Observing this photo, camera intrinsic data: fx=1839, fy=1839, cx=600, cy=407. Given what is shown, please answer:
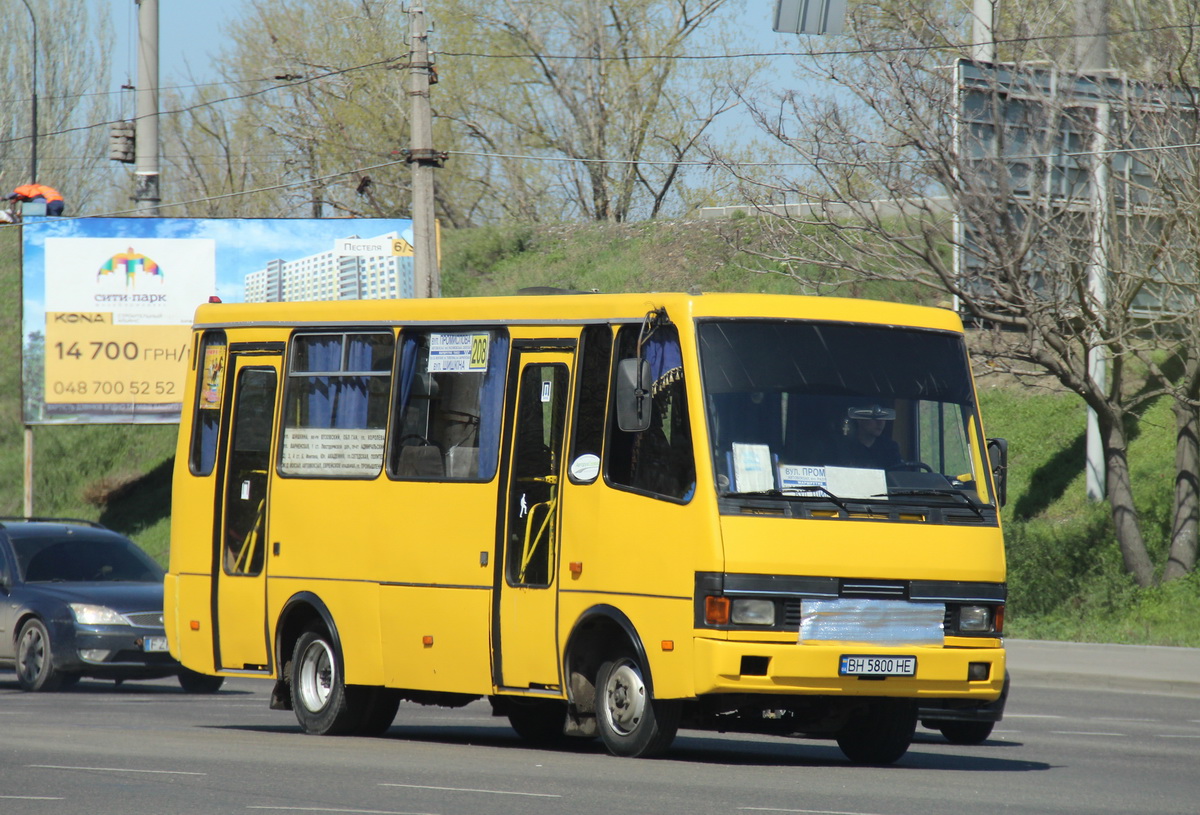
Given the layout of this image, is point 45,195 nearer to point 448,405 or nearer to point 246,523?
point 246,523

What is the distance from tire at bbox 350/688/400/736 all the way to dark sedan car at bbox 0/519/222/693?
16.3ft

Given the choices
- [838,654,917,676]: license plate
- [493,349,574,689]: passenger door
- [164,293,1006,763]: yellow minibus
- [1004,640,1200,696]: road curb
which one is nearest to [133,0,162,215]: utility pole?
[1004,640,1200,696]: road curb

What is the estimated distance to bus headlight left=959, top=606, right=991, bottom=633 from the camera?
34.6 feet

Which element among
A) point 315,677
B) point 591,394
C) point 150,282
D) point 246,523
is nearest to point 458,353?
point 591,394

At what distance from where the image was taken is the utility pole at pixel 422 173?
2344 cm

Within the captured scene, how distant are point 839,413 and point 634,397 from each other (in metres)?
1.20

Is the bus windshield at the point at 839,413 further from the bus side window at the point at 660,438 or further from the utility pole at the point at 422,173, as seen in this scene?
the utility pole at the point at 422,173

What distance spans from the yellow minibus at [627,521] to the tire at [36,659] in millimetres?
→ 4465

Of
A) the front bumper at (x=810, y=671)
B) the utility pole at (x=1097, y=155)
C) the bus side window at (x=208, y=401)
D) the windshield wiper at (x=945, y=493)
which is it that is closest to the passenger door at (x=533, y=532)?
the front bumper at (x=810, y=671)

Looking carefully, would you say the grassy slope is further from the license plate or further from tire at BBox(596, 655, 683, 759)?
the license plate

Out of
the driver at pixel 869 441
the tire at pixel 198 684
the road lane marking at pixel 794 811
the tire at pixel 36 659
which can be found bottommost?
the tire at pixel 198 684

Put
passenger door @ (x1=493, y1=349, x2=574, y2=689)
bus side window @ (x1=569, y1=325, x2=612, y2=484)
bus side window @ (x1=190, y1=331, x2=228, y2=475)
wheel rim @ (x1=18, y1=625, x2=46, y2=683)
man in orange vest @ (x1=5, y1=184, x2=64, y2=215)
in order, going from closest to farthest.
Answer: bus side window @ (x1=569, y1=325, x2=612, y2=484)
passenger door @ (x1=493, y1=349, x2=574, y2=689)
bus side window @ (x1=190, y1=331, x2=228, y2=475)
wheel rim @ (x1=18, y1=625, x2=46, y2=683)
man in orange vest @ (x1=5, y1=184, x2=64, y2=215)

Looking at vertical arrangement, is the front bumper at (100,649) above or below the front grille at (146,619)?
below

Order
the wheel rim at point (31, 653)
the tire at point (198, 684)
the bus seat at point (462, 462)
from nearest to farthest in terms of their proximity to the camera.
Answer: the bus seat at point (462, 462) → the wheel rim at point (31, 653) → the tire at point (198, 684)
